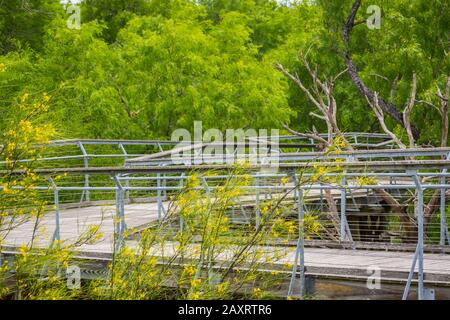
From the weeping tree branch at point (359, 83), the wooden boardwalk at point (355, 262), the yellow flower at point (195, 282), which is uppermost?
the weeping tree branch at point (359, 83)

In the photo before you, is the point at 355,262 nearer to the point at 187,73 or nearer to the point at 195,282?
the point at 195,282

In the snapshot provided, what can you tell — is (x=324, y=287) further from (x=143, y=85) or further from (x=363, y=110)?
(x=363, y=110)

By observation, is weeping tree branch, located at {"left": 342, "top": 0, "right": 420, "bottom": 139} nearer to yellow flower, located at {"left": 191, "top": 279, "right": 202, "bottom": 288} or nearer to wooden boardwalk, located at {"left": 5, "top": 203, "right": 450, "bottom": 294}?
wooden boardwalk, located at {"left": 5, "top": 203, "right": 450, "bottom": 294}

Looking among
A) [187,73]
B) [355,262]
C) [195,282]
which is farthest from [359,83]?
[195,282]

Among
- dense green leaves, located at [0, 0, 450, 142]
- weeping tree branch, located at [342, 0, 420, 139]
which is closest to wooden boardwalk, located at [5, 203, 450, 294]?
weeping tree branch, located at [342, 0, 420, 139]

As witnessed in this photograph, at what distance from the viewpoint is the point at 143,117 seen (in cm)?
2534

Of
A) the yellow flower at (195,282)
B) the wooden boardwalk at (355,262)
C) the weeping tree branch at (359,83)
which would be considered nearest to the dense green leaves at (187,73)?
the weeping tree branch at (359,83)

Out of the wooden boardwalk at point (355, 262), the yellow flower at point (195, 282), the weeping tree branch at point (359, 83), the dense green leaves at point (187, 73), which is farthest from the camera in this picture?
the dense green leaves at point (187, 73)

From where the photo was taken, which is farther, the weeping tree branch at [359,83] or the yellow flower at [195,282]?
the weeping tree branch at [359,83]

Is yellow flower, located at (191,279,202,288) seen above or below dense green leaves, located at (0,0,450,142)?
below

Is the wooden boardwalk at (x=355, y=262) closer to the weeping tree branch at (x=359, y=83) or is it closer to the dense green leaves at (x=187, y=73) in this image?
the weeping tree branch at (x=359, y=83)

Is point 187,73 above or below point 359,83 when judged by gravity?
above

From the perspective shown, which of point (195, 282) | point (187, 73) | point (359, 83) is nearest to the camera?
point (195, 282)
